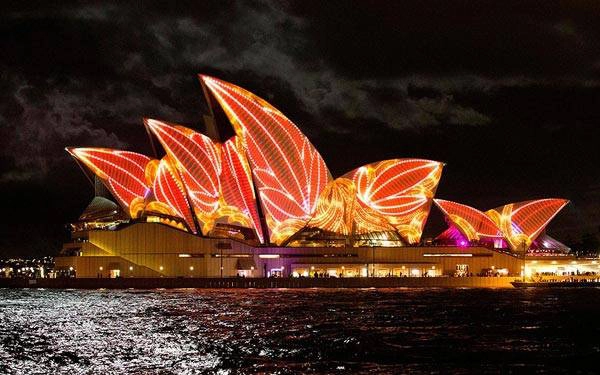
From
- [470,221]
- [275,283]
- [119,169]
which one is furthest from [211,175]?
[470,221]

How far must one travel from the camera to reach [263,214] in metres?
78.5

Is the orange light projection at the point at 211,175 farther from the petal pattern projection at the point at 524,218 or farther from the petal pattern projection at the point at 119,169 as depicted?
the petal pattern projection at the point at 524,218

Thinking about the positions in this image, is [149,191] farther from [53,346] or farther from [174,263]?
[53,346]

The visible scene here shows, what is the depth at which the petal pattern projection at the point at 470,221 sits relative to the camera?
85.5 m

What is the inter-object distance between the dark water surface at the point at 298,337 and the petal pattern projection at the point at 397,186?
2950 centimetres

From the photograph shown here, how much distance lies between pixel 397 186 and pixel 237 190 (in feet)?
48.8

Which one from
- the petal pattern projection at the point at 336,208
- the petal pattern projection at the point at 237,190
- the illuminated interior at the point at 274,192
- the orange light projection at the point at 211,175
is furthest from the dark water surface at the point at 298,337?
the petal pattern projection at the point at 336,208

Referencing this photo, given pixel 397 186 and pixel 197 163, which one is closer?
pixel 197 163

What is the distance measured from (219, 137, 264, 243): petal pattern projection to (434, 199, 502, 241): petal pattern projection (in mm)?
18969

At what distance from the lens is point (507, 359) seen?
89.6ft

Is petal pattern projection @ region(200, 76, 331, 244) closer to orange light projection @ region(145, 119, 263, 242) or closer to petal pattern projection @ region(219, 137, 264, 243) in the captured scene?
petal pattern projection @ region(219, 137, 264, 243)

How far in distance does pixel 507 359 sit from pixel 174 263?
172 ft

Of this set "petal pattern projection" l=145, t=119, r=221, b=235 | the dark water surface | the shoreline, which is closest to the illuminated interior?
"petal pattern projection" l=145, t=119, r=221, b=235

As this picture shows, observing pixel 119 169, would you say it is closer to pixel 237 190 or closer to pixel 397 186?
pixel 237 190
